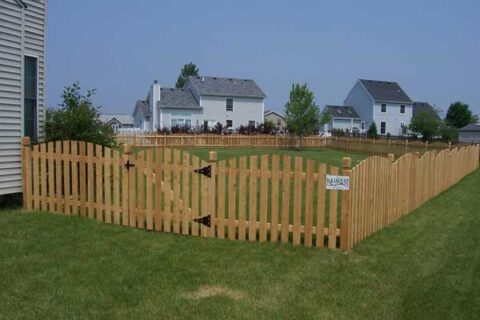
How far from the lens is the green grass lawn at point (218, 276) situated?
4.82m

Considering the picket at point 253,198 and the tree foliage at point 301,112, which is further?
the tree foliage at point 301,112

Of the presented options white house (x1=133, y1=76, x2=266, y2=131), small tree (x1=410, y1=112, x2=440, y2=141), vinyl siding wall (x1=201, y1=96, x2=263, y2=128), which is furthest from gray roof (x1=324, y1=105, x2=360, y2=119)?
vinyl siding wall (x1=201, y1=96, x2=263, y2=128)

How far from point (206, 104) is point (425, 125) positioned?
84.3 ft

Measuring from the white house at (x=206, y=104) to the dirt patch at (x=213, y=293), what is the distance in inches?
1893

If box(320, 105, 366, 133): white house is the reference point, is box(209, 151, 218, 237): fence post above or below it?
below

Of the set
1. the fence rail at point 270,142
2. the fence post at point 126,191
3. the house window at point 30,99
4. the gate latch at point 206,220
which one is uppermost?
the house window at point 30,99

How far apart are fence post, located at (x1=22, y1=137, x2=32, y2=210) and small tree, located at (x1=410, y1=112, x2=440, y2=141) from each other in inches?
2095

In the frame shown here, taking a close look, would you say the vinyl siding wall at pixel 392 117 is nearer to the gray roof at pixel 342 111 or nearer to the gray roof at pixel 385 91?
the gray roof at pixel 385 91

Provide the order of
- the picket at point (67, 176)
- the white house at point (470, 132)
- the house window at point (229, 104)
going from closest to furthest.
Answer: the picket at point (67, 176)
the house window at point (229, 104)
the white house at point (470, 132)

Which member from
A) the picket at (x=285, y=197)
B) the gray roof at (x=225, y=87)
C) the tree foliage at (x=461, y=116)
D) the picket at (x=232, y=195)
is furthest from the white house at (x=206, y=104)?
the picket at (x=285, y=197)

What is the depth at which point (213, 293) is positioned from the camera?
5262 mm

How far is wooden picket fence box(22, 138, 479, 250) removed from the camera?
7227 mm

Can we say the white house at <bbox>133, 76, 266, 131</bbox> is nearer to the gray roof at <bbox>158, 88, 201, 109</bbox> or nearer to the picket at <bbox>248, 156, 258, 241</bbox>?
the gray roof at <bbox>158, 88, 201, 109</bbox>

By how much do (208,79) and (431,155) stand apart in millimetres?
46878
